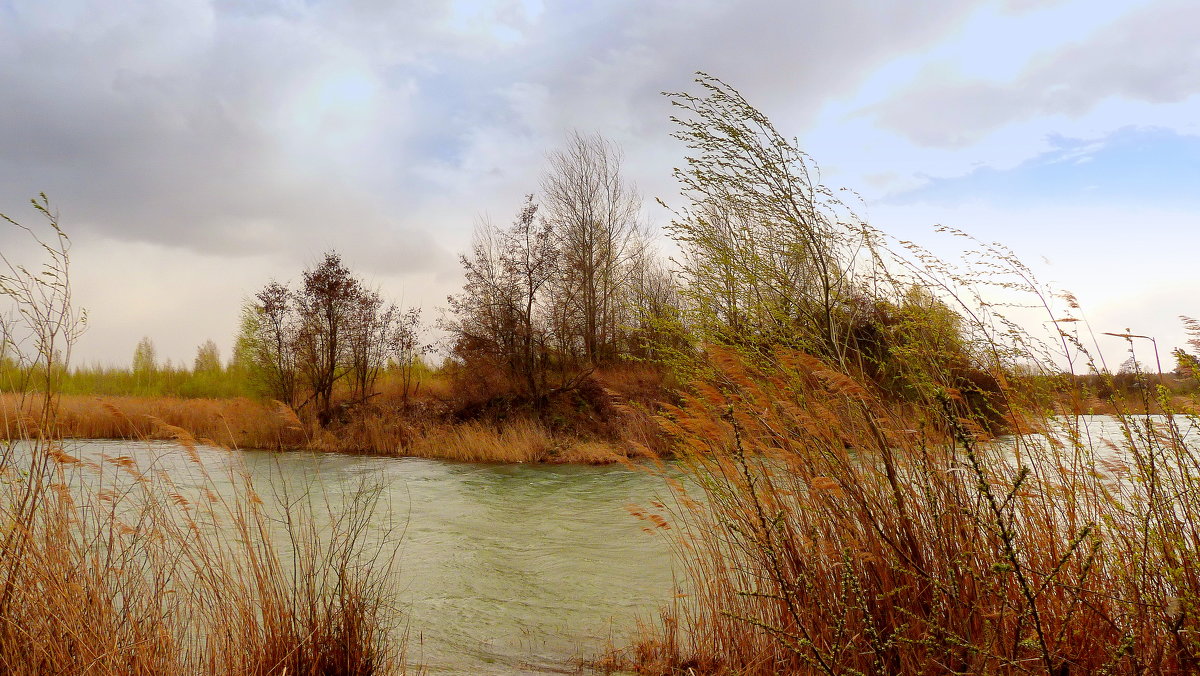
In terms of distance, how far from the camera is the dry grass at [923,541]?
2.51m

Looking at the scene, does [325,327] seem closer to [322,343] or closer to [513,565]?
[322,343]

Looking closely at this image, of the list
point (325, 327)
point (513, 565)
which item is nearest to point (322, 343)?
point (325, 327)

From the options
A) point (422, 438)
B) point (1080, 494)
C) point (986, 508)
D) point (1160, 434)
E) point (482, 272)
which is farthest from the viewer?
point (482, 272)

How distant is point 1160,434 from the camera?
3.22 m

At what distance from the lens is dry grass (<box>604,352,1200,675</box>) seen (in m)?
2.51

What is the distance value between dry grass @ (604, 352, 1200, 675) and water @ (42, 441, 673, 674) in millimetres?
1200

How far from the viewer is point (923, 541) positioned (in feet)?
9.93

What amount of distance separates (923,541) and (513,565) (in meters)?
5.62

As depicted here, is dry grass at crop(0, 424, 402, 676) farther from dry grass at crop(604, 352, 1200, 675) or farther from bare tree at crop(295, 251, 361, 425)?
bare tree at crop(295, 251, 361, 425)

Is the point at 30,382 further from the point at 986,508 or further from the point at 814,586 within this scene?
the point at 986,508

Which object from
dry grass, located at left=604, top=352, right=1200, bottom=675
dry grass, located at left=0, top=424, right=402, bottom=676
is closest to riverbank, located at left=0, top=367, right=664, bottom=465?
dry grass, located at left=604, top=352, right=1200, bottom=675

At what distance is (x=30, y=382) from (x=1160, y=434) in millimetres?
5780


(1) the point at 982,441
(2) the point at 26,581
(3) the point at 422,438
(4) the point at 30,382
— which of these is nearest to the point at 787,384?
(1) the point at 982,441

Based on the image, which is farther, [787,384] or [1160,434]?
[787,384]
